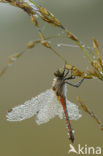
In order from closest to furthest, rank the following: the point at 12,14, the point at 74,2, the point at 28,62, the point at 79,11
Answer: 1. the point at 28,62
2. the point at 79,11
3. the point at 74,2
4. the point at 12,14

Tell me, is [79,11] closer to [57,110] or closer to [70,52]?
[70,52]

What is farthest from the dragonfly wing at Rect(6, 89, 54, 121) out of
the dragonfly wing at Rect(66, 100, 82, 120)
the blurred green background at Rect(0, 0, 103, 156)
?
the blurred green background at Rect(0, 0, 103, 156)

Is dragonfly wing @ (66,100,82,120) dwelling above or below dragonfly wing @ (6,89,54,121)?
below

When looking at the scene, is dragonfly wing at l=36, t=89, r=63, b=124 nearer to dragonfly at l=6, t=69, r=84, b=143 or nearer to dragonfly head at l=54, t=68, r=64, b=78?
dragonfly at l=6, t=69, r=84, b=143

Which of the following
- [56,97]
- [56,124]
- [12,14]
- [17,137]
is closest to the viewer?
[56,97]

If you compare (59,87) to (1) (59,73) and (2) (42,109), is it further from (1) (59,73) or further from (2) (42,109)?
(2) (42,109)

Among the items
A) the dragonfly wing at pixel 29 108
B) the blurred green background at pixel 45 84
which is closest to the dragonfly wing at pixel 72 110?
the dragonfly wing at pixel 29 108

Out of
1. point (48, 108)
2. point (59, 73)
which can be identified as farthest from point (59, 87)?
point (48, 108)

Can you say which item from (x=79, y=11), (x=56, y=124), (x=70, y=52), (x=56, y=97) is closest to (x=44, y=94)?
(x=56, y=97)
